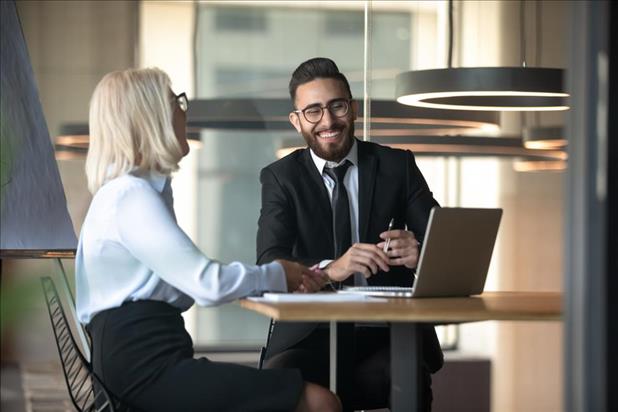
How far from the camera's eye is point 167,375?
2.91 m

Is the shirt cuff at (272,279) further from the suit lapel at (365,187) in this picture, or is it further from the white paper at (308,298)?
the suit lapel at (365,187)

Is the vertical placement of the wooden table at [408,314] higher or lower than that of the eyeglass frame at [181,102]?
lower

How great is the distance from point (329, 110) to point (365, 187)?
0.94 ft

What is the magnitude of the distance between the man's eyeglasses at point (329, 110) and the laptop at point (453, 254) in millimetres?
791

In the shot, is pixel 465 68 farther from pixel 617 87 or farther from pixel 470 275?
pixel 617 87

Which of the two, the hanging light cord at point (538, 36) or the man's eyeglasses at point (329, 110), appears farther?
the hanging light cord at point (538, 36)

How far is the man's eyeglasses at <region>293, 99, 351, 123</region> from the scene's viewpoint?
159 inches

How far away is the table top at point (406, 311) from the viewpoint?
2.71 metres

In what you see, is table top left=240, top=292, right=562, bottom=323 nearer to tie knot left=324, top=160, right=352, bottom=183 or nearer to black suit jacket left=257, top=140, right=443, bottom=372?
black suit jacket left=257, top=140, right=443, bottom=372

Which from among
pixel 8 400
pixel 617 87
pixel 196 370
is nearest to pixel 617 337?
pixel 617 87

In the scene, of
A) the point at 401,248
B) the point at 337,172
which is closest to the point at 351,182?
the point at 337,172

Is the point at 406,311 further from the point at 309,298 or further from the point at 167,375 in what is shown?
the point at 167,375

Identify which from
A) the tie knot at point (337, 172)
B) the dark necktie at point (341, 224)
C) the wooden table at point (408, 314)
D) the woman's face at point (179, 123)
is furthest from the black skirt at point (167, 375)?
the tie knot at point (337, 172)

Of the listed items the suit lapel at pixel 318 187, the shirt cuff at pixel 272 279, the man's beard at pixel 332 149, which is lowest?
the shirt cuff at pixel 272 279
